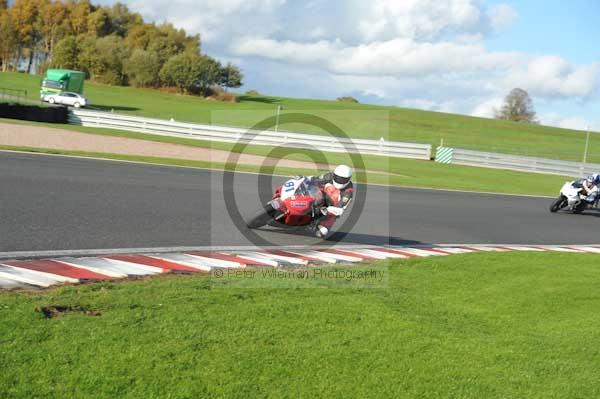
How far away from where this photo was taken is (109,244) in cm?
870

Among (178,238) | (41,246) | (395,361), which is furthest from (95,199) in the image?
(395,361)

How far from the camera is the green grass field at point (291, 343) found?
14.4ft

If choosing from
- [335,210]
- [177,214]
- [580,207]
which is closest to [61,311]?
[335,210]

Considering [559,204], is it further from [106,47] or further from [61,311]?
[106,47]

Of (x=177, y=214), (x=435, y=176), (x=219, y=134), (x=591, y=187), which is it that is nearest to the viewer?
(x=177, y=214)

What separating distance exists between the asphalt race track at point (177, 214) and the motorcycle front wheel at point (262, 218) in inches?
9.4

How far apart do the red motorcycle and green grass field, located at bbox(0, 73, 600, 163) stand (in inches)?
1698

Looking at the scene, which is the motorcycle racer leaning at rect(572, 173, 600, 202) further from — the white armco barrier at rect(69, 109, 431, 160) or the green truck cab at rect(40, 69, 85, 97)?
the green truck cab at rect(40, 69, 85, 97)

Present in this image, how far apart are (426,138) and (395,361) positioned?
6469 cm

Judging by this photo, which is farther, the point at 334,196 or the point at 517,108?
the point at 517,108

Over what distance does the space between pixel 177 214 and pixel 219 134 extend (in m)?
29.4

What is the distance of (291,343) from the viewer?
17.2ft

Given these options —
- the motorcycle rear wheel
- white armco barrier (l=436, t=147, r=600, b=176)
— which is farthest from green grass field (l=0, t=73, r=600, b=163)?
the motorcycle rear wheel

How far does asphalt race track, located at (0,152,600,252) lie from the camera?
9.38m
